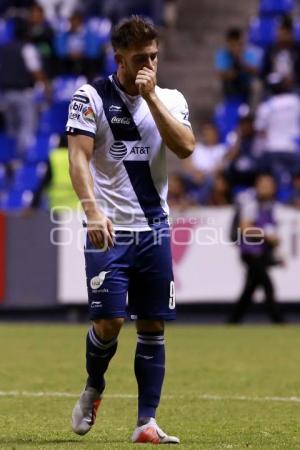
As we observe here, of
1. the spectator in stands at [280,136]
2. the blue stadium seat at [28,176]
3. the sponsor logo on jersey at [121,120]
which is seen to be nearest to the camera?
the sponsor logo on jersey at [121,120]

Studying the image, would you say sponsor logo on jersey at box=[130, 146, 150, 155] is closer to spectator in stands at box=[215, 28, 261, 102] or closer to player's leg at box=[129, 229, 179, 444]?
player's leg at box=[129, 229, 179, 444]

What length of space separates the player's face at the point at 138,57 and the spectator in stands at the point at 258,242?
992 centimetres

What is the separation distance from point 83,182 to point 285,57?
13.6 metres

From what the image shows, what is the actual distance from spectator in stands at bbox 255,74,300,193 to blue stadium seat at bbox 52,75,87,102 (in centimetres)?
457

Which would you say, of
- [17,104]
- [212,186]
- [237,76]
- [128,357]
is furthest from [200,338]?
[17,104]

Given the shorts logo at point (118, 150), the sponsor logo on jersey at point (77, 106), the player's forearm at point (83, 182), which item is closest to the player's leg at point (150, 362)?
the player's forearm at point (83, 182)

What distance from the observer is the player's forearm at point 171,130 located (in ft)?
23.7

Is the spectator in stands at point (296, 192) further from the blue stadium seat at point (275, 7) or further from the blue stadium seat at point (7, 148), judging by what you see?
the blue stadium seat at point (7, 148)

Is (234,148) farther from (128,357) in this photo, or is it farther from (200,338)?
(128,357)

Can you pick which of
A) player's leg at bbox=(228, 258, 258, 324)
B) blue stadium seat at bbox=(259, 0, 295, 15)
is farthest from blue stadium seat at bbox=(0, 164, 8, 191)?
player's leg at bbox=(228, 258, 258, 324)

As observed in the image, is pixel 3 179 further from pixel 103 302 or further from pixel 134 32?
pixel 134 32

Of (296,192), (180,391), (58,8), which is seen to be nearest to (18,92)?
(58,8)

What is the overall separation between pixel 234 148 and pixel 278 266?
2.02 metres

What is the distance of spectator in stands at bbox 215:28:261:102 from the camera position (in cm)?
2084
